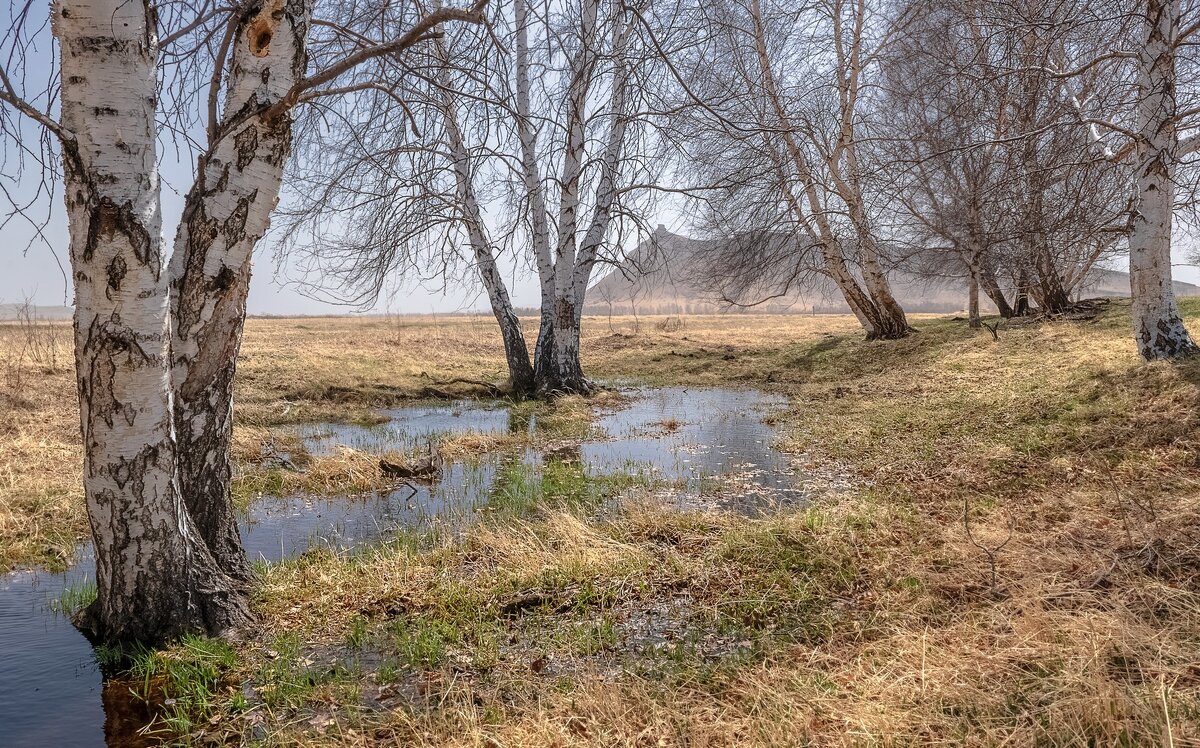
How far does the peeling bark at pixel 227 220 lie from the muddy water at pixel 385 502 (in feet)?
3.31

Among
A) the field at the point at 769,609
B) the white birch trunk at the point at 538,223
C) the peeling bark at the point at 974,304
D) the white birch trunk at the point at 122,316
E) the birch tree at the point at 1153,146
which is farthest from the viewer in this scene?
the peeling bark at the point at 974,304

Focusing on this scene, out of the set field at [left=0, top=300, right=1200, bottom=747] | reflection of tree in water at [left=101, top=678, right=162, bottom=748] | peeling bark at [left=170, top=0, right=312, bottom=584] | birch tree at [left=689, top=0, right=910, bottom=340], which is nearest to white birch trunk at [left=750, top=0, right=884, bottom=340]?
birch tree at [left=689, top=0, right=910, bottom=340]

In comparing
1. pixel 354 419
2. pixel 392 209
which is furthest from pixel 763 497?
pixel 392 209

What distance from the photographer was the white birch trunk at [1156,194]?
761 cm

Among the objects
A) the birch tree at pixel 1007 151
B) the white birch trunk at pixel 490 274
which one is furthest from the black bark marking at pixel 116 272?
the white birch trunk at pixel 490 274

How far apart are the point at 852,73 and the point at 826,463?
1263 cm

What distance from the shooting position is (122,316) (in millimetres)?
3051

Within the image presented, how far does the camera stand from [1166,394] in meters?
6.75

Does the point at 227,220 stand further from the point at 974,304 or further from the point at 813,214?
the point at 974,304

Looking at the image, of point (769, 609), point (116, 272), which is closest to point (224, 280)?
point (116, 272)

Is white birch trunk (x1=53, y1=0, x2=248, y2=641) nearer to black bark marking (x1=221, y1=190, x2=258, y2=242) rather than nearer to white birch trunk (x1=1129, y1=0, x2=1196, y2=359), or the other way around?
black bark marking (x1=221, y1=190, x2=258, y2=242)

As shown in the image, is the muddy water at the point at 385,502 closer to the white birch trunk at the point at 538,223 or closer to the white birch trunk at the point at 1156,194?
the white birch trunk at the point at 538,223

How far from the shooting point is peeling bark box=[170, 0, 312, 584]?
11.5ft

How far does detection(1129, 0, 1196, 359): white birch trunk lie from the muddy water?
4.69 m
